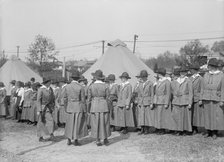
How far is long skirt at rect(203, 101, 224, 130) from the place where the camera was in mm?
7539

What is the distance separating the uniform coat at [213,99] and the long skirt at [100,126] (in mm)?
2564

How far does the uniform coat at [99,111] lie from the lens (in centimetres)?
744

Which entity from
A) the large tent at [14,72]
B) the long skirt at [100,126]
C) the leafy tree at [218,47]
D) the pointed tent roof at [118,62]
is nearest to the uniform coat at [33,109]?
the pointed tent roof at [118,62]

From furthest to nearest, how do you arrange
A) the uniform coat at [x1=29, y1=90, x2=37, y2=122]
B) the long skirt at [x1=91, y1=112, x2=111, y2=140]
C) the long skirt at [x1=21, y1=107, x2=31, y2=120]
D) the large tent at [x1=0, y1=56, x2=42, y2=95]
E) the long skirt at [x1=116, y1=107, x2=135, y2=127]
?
the large tent at [x1=0, y1=56, x2=42, y2=95] < the long skirt at [x1=21, y1=107, x2=31, y2=120] < the uniform coat at [x1=29, y1=90, x2=37, y2=122] < the long skirt at [x1=116, y1=107, x2=135, y2=127] < the long skirt at [x1=91, y1=112, x2=111, y2=140]

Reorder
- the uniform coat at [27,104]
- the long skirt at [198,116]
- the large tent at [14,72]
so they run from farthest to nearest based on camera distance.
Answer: the large tent at [14,72]
the uniform coat at [27,104]
the long skirt at [198,116]

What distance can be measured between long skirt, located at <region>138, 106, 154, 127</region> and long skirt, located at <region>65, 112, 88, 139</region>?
2.05 meters

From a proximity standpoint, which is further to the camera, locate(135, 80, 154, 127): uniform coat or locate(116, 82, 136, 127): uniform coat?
locate(116, 82, 136, 127): uniform coat

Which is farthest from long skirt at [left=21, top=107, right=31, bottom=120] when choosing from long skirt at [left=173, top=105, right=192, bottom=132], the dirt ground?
long skirt at [left=173, top=105, right=192, bottom=132]

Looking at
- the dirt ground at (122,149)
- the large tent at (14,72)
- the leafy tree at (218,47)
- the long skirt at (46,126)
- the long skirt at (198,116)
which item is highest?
the leafy tree at (218,47)

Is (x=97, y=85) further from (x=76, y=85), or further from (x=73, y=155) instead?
(x=73, y=155)

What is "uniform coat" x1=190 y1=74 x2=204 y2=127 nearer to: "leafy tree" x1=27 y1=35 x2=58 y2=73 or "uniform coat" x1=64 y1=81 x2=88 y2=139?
"uniform coat" x1=64 y1=81 x2=88 y2=139

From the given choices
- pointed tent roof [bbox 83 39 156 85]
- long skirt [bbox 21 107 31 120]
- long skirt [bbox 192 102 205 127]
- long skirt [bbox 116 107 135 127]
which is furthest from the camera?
pointed tent roof [bbox 83 39 156 85]

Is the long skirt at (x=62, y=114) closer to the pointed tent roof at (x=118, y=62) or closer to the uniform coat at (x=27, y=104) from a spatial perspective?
the uniform coat at (x=27, y=104)

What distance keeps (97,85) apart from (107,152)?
1.70 meters
